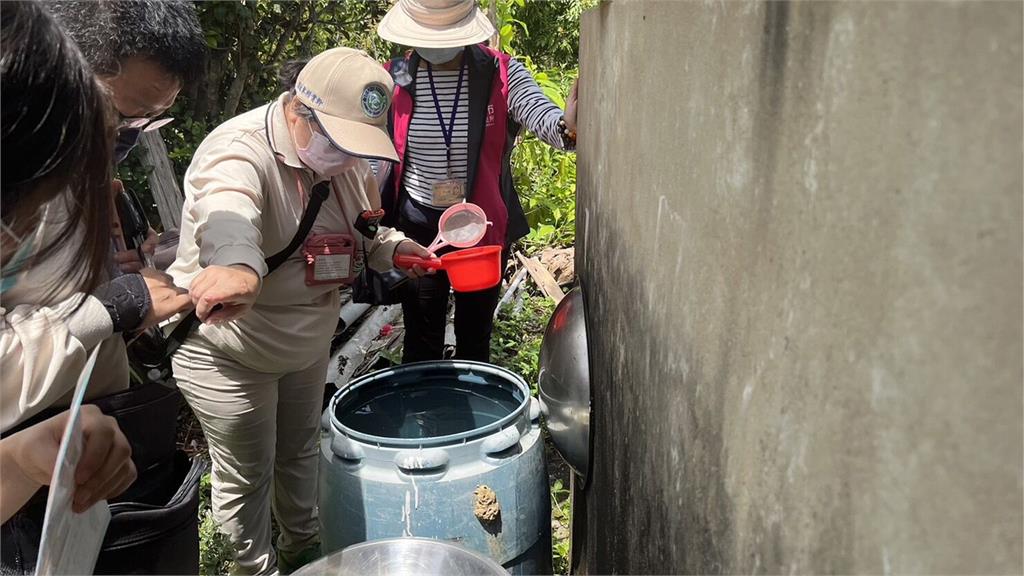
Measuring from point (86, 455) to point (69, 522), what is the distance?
0.13 meters

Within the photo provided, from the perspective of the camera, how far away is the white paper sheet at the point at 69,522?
1059 mm

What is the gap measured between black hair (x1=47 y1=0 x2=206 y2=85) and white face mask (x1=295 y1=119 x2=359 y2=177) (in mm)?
361

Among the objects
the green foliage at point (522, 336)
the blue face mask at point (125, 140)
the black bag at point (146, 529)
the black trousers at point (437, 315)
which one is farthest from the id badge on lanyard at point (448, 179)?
the black bag at point (146, 529)

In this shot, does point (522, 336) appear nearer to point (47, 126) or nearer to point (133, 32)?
point (133, 32)

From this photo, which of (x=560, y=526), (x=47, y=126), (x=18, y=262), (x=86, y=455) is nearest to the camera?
(x=47, y=126)

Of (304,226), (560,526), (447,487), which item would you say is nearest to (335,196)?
(304,226)

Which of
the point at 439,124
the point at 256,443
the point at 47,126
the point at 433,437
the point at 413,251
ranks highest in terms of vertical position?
the point at 47,126

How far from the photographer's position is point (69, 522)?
1.20 metres

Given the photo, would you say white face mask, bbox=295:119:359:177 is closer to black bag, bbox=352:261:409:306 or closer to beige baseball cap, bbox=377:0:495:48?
black bag, bbox=352:261:409:306

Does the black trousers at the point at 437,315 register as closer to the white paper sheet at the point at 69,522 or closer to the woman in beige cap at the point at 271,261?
the woman in beige cap at the point at 271,261

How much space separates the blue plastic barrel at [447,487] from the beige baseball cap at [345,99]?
0.78m

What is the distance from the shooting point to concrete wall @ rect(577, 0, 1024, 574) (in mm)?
500

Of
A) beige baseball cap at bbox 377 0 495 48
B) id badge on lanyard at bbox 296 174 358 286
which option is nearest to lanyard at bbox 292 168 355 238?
id badge on lanyard at bbox 296 174 358 286

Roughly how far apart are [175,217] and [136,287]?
2.39 meters
